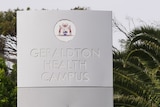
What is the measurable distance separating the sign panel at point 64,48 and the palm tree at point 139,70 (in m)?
4.55

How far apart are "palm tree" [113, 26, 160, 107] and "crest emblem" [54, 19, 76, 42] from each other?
15.5 feet

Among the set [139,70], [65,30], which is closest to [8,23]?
[139,70]

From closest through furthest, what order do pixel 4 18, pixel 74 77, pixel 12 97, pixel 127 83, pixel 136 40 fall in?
1. pixel 74 77
2. pixel 136 40
3. pixel 127 83
4. pixel 12 97
5. pixel 4 18

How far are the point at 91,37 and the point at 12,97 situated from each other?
42.3ft

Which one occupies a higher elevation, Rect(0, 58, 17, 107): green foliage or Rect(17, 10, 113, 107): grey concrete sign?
Rect(17, 10, 113, 107): grey concrete sign

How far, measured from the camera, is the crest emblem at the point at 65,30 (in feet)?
40.6

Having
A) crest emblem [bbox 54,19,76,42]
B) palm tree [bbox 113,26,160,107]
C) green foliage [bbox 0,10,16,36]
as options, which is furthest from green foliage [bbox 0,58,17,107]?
green foliage [bbox 0,10,16,36]

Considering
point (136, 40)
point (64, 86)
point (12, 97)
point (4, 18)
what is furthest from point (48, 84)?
point (4, 18)

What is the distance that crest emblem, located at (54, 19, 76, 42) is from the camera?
1238cm

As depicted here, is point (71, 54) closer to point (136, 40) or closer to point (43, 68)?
point (43, 68)

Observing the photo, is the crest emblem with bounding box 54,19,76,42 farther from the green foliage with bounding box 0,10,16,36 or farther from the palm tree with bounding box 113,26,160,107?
the green foliage with bounding box 0,10,16,36

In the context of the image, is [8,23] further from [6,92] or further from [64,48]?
[64,48]

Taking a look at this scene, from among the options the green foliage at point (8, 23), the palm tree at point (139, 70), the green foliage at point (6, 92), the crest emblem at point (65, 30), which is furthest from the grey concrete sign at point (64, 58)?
the green foliage at point (8, 23)

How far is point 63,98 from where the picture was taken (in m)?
12.3
